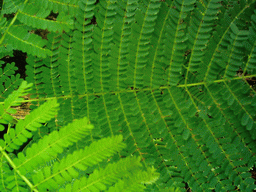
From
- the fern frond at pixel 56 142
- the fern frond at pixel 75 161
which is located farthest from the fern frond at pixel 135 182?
the fern frond at pixel 56 142

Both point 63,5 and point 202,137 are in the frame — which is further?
point 63,5

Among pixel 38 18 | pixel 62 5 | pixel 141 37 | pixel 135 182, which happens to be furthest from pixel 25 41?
pixel 135 182

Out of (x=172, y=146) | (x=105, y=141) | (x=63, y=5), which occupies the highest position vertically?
(x=63, y=5)

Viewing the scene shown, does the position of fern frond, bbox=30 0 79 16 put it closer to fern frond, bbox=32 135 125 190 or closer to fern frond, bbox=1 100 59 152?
fern frond, bbox=1 100 59 152

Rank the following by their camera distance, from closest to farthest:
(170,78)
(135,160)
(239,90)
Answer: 1. (135,160)
2. (239,90)
3. (170,78)

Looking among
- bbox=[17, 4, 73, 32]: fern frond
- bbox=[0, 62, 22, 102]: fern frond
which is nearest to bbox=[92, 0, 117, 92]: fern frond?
bbox=[17, 4, 73, 32]: fern frond

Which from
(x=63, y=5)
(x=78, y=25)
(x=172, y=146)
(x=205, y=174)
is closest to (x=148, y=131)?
(x=172, y=146)

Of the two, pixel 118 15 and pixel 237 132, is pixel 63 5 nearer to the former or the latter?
pixel 118 15
